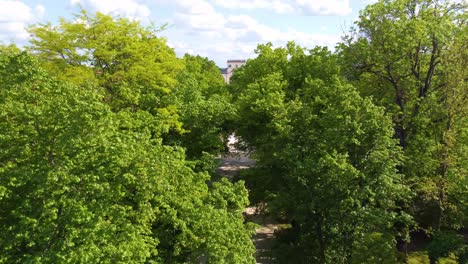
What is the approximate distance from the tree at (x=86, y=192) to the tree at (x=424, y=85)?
11084 mm

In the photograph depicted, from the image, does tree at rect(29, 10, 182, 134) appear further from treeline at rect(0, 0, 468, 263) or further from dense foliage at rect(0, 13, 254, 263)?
dense foliage at rect(0, 13, 254, 263)

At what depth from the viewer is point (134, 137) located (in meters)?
13.1

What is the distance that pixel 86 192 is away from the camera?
32.9ft

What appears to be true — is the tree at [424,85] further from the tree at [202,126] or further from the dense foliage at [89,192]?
the dense foliage at [89,192]

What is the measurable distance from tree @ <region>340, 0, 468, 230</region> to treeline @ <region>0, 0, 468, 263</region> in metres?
0.09

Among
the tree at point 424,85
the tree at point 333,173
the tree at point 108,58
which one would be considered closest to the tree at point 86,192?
the tree at point 333,173

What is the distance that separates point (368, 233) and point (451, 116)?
24.6 ft

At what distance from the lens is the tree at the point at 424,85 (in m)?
18.8

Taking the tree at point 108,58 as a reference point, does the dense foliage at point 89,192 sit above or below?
below

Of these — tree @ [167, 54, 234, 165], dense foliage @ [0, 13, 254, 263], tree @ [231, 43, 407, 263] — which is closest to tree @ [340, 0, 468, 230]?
tree @ [231, 43, 407, 263]

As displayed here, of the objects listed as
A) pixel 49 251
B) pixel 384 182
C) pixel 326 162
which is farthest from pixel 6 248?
pixel 384 182

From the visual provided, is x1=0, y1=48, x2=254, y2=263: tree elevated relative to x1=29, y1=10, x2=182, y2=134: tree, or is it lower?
lower

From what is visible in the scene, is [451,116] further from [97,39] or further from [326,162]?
[97,39]

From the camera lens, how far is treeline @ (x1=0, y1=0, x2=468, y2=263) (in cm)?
995
